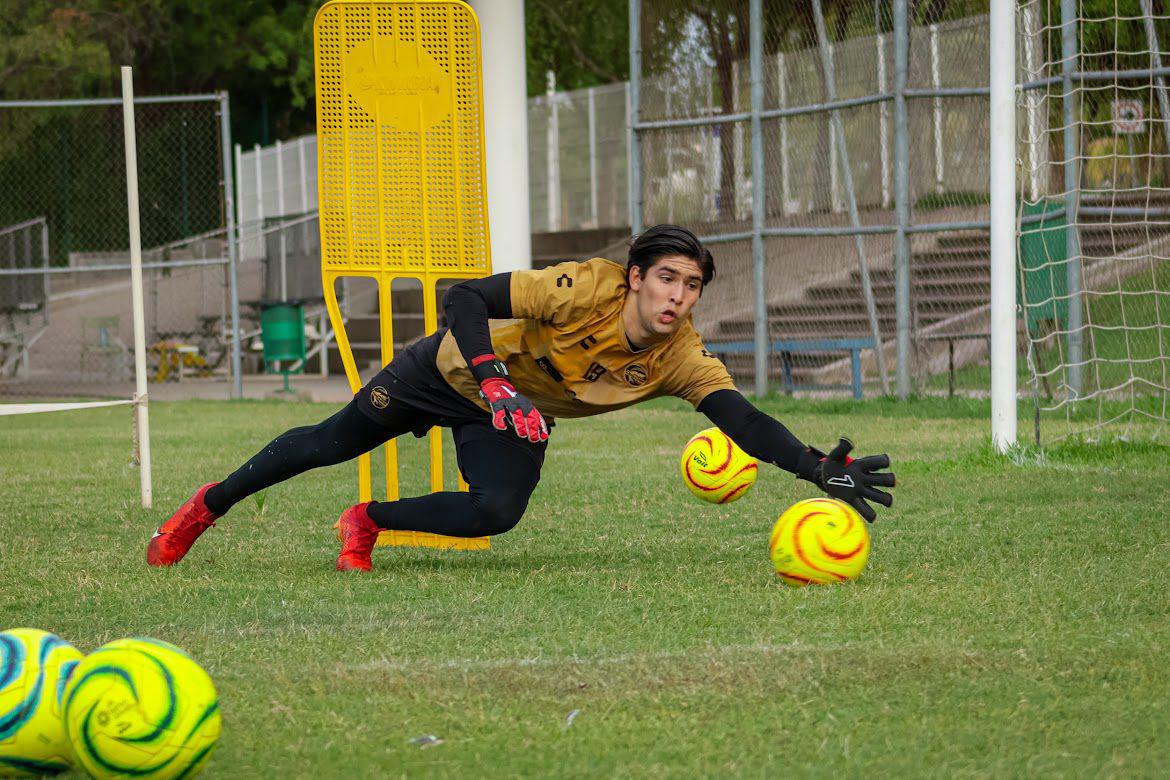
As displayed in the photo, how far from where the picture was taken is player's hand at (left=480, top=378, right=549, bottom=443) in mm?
5152

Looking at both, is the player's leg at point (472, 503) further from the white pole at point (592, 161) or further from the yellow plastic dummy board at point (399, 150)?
the white pole at point (592, 161)


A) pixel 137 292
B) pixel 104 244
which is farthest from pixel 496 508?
pixel 104 244

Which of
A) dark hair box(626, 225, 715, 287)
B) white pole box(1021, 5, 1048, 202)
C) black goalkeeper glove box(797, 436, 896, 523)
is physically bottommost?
black goalkeeper glove box(797, 436, 896, 523)

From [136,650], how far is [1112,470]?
6.94 meters

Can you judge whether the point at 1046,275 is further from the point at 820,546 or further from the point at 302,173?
the point at 302,173

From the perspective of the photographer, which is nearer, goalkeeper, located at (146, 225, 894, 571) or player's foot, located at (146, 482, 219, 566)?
goalkeeper, located at (146, 225, 894, 571)

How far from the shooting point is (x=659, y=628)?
4863 mm

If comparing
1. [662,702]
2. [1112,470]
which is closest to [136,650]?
[662,702]

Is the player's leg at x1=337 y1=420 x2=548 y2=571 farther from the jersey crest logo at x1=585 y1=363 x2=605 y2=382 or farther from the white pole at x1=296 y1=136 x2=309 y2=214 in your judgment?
the white pole at x1=296 y1=136 x2=309 y2=214

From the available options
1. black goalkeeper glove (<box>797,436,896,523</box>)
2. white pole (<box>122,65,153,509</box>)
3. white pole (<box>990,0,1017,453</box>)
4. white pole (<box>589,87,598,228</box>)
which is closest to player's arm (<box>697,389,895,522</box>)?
black goalkeeper glove (<box>797,436,896,523</box>)

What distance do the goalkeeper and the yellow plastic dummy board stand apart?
0.78 meters

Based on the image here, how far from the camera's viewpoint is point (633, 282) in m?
5.63

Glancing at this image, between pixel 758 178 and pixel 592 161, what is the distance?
8568mm

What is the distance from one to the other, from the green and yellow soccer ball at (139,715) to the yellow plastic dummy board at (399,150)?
3.44 metres
